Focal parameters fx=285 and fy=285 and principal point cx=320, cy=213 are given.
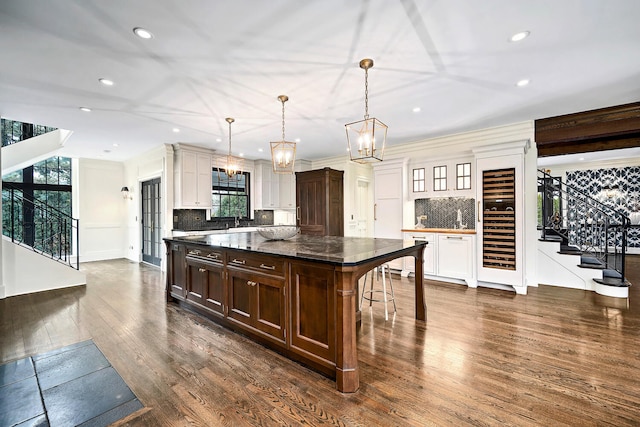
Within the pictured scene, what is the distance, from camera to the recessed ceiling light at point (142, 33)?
2.28 m

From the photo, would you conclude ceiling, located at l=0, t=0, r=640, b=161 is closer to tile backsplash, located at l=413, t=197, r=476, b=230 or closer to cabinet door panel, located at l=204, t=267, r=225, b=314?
tile backsplash, located at l=413, t=197, r=476, b=230

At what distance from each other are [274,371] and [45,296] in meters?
4.35

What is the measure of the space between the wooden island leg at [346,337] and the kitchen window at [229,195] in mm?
5743

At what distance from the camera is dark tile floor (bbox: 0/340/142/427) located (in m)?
1.76

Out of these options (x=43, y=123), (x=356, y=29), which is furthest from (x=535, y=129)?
(x=43, y=123)

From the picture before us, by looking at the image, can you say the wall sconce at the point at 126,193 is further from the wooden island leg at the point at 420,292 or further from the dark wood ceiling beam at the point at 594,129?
the dark wood ceiling beam at the point at 594,129

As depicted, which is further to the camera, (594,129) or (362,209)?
(362,209)

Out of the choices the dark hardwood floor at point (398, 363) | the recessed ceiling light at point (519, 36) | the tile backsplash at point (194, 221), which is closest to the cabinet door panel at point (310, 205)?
the tile backsplash at point (194, 221)

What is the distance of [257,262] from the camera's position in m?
2.64

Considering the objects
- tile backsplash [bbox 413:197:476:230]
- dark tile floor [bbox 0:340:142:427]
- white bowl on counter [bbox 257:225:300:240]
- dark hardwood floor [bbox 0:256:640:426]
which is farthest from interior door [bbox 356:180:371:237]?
dark tile floor [bbox 0:340:142:427]

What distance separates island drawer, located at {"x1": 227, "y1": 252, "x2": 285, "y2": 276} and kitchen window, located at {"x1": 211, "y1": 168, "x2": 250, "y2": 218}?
4507 millimetres

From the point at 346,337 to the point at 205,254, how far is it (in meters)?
2.00

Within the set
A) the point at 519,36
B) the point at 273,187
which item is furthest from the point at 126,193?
the point at 519,36

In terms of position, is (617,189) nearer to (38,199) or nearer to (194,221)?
(194,221)
